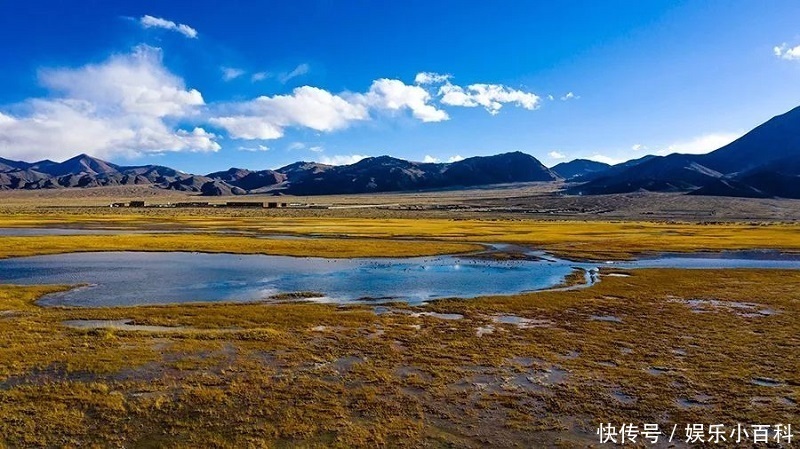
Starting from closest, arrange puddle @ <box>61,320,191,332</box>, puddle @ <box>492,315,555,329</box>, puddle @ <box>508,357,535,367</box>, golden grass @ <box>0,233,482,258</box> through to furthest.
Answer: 1. puddle @ <box>508,357,535,367</box>
2. puddle @ <box>61,320,191,332</box>
3. puddle @ <box>492,315,555,329</box>
4. golden grass @ <box>0,233,482,258</box>

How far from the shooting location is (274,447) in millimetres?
12891

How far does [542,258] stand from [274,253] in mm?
26754

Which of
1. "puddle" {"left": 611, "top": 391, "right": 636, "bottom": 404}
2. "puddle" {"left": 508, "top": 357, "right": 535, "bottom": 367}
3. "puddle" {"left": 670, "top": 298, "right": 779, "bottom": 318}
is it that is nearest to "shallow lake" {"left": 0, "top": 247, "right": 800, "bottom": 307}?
"puddle" {"left": 670, "top": 298, "right": 779, "bottom": 318}

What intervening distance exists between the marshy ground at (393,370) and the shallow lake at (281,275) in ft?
10.5

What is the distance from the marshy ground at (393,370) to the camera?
13914 millimetres

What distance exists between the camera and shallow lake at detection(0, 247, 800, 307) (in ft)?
106

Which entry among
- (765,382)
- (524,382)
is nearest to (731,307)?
(765,382)

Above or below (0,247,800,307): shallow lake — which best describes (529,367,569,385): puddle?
below

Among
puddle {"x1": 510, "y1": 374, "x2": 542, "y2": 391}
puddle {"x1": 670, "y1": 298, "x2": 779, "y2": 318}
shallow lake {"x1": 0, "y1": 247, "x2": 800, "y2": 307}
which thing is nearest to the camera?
puddle {"x1": 510, "y1": 374, "x2": 542, "y2": 391}

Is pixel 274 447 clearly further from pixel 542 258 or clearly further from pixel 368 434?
pixel 542 258

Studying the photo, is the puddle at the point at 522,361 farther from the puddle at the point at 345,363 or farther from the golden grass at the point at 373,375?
the puddle at the point at 345,363

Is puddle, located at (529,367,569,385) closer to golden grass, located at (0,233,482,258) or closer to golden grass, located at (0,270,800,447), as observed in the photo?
golden grass, located at (0,270,800,447)

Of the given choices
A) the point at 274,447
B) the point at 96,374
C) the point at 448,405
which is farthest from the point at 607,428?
the point at 96,374

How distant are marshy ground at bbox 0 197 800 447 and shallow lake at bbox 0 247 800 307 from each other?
320cm
